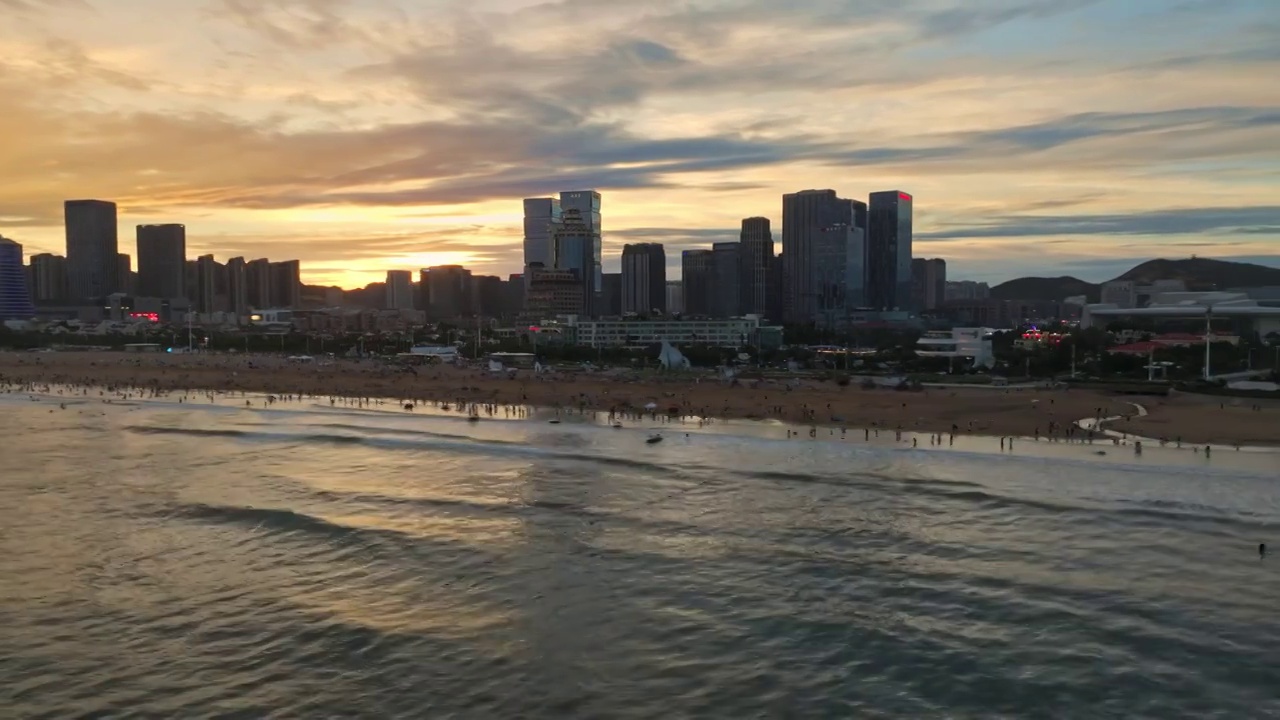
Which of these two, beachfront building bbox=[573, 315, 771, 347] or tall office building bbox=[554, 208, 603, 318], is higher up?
tall office building bbox=[554, 208, 603, 318]

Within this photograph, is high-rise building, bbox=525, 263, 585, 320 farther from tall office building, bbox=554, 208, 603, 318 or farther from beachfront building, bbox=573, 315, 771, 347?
beachfront building, bbox=573, 315, 771, 347

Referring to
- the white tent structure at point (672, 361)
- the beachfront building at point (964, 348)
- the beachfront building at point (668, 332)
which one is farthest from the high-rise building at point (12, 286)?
the beachfront building at point (964, 348)

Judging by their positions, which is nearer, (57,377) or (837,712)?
(837,712)

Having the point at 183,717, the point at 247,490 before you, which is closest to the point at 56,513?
the point at 247,490

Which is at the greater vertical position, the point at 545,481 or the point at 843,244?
the point at 843,244

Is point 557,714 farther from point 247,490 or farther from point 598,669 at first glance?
point 247,490

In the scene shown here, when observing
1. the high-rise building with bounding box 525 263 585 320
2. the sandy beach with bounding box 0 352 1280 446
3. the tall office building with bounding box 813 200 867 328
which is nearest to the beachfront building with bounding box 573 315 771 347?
the high-rise building with bounding box 525 263 585 320

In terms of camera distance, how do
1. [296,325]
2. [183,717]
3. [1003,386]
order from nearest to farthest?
[183,717]
[1003,386]
[296,325]

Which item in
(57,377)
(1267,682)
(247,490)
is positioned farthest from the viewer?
(57,377)
